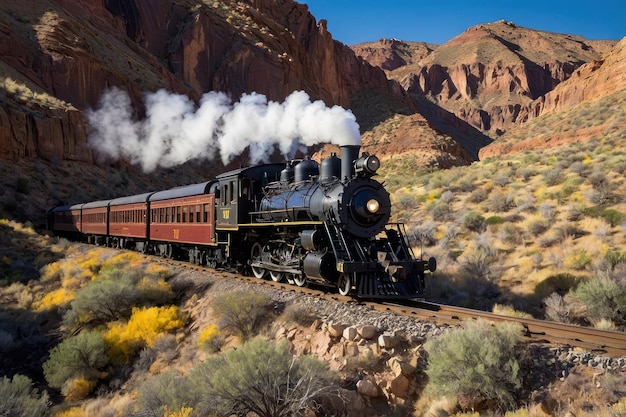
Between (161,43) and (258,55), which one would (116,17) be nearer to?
(161,43)

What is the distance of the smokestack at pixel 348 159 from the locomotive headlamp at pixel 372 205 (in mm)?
Answer: 889

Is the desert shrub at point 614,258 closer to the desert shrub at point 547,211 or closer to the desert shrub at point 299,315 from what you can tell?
the desert shrub at point 547,211

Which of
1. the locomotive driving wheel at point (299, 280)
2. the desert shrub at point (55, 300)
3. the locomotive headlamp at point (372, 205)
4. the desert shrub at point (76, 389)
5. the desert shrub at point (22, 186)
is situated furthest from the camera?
the desert shrub at point (22, 186)

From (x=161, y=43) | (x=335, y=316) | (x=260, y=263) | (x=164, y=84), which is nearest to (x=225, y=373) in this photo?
(x=335, y=316)

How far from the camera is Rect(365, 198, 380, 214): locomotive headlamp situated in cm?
1132

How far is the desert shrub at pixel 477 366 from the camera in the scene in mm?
6188

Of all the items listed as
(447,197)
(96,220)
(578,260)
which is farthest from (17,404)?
(96,220)

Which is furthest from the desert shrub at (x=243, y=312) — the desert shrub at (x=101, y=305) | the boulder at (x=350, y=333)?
the desert shrub at (x=101, y=305)

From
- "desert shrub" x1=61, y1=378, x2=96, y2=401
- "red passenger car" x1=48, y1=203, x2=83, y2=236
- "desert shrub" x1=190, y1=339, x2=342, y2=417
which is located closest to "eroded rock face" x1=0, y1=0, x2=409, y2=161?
"red passenger car" x1=48, y1=203, x2=83, y2=236

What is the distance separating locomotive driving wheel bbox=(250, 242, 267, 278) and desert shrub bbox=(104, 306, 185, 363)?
276 centimetres

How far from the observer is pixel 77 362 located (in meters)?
10.8

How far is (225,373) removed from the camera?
7.14 m

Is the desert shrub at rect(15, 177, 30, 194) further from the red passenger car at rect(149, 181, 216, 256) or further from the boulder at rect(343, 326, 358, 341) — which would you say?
the boulder at rect(343, 326, 358, 341)

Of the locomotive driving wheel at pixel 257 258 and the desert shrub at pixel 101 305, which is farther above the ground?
the locomotive driving wheel at pixel 257 258
